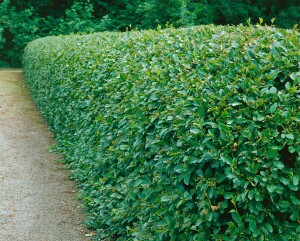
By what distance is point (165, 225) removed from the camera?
2871 mm

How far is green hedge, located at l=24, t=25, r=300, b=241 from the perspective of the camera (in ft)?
7.86

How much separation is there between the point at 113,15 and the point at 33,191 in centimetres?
1943

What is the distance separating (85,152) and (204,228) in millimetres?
3084

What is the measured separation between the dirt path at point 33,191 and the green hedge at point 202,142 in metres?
0.33

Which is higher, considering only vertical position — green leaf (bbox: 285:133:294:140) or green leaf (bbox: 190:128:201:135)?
green leaf (bbox: 285:133:294:140)

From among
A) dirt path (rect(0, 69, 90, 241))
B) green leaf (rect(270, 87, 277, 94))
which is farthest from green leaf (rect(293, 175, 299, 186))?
dirt path (rect(0, 69, 90, 241))

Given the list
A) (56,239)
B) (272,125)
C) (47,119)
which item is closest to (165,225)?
→ (272,125)

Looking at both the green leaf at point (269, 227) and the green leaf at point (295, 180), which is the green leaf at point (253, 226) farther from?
the green leaf at point (295, 180)

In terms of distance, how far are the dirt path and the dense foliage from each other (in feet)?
36.1

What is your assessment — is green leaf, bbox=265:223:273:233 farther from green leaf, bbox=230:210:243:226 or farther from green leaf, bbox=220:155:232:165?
green leaf, bbox=220:155:232:165

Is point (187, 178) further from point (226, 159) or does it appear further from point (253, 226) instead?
point (253, 226)

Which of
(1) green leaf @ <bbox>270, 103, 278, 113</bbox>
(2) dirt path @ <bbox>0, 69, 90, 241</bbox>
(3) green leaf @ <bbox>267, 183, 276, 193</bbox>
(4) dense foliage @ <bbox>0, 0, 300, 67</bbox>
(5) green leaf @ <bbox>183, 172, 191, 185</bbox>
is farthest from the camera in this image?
(4) dense foliage @ <bbox>0, 0, 300, 67</bbox>

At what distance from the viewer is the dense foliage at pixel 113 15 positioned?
19.4m

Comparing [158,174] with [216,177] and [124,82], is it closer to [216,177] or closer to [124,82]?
[216,177]
